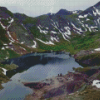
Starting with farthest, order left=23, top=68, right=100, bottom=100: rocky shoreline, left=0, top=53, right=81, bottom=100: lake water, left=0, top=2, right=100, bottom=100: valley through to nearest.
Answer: left=0, top=53, right=81, bottom=100: lake water, left=0, top=2, right=100, bottom=100: valley, left=23, top=68, right=100, bottom=100: rocky shoreline

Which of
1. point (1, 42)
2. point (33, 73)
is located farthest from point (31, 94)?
point (1, 42)

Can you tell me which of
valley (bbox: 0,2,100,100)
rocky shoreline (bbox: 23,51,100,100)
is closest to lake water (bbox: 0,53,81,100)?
valley (bbox: 0,2,100,100)

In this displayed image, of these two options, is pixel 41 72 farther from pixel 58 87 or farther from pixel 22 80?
Answer: pixel 58 87

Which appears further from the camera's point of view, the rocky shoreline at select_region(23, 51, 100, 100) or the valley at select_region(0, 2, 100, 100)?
the valley at select_region(0, 2, 100, 100)

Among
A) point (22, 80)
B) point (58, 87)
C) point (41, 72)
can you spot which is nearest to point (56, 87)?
point (58, 87)

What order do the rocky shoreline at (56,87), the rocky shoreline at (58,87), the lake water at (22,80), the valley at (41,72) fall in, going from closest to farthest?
1. the rocky shoreline at (58,87)
2. the rocky shoreline at (56,87)
3. the valley at (41,72)
4. the lake water at (22,80)

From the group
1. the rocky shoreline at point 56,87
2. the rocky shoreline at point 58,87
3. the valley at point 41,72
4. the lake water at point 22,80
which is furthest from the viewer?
the lake water at point 22,80

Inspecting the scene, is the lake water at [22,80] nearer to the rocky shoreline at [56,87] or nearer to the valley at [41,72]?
the valley at [41,72]

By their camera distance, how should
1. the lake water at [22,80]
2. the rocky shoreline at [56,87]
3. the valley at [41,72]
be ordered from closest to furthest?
the rocky shoreline at [56,87] < the valley at [41,72] < the lake water at [22,80]

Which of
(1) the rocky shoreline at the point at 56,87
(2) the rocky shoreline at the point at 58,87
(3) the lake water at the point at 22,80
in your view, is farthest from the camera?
(3) the lake water at the point at 22,80

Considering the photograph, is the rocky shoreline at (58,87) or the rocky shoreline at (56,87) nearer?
the rocky shoreline at (58,87)

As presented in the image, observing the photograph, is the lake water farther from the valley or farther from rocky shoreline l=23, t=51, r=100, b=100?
rocky shoreline l=23, t=51, r=100, b=100

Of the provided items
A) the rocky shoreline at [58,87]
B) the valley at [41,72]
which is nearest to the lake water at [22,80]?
the valley at [41,72]
